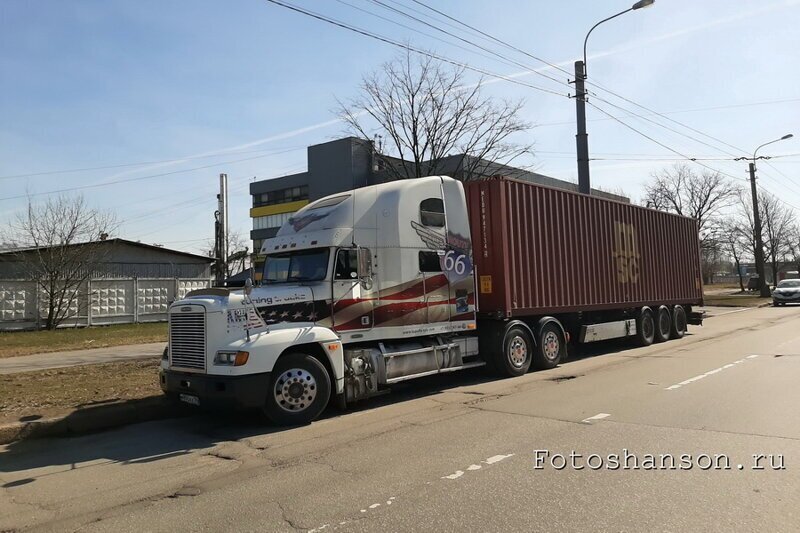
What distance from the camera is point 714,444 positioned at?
579 centimetres

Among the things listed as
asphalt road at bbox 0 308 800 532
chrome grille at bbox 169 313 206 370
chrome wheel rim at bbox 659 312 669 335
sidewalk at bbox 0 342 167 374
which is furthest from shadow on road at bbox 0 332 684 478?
chrome wheel rim at bbox 659 312 669 335

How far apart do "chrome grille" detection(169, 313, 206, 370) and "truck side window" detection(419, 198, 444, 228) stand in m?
4.09

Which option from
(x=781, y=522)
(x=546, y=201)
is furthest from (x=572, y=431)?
(x=546, y=201)

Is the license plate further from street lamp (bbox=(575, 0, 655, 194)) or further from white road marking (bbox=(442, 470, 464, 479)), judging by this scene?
street lamp (bbox=(575, 0, 655, 194))

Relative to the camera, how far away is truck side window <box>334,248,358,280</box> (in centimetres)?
851

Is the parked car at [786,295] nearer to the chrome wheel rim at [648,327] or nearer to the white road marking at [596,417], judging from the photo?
the chrome wheel rim at [648,327]

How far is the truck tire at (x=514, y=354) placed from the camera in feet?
35.7

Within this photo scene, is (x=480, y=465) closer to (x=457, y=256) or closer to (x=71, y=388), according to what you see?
(x=457, y=256)

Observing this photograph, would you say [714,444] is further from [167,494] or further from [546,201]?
[546,201]

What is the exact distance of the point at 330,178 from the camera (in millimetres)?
53500

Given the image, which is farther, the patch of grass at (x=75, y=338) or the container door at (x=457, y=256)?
the patch of grass at (x=75, y=338)

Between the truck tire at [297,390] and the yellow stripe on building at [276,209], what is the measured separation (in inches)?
2477

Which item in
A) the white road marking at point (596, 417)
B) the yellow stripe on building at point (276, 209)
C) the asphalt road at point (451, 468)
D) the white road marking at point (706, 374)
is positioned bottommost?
the asphalt road at point (451, 468)

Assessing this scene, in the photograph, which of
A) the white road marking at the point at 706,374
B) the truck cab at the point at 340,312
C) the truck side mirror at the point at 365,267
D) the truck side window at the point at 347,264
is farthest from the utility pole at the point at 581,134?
the truck side window at the point at 347,264
